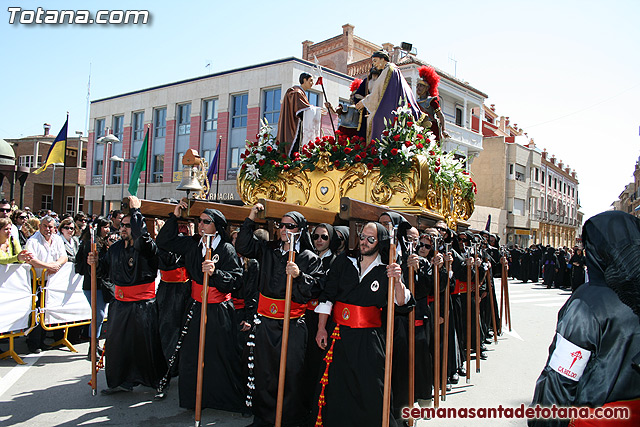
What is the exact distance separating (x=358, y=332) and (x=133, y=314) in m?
2.80

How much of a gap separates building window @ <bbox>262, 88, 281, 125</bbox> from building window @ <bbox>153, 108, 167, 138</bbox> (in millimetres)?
8178

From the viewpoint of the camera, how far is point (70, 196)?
39031mm

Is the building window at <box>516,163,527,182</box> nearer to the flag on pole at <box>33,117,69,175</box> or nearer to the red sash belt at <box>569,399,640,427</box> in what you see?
the flag on pole at <box>33,117,69,175</box>

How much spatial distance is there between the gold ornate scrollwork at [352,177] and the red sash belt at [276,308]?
2.86 m

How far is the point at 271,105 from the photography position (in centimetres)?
2602

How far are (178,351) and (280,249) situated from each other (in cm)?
182

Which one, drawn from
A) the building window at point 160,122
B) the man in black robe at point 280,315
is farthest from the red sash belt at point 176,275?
the building window at point 160,122

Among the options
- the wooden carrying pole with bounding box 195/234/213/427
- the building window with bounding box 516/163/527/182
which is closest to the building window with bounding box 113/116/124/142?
the wooden carrying pole with bounding box 195/234/213/427

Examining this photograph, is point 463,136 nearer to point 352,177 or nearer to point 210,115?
point 210,115

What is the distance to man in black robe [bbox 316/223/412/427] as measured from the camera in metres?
4.02

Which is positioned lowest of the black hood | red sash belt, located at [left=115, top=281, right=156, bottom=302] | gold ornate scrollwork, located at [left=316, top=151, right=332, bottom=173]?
red sash belt, located at [left=115, top=281, right=156, bottom=302]

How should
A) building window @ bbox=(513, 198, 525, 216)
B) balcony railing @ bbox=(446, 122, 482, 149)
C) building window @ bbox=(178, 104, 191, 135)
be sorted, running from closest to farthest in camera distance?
1. building window @ bbox=(178, 104, 191, 135)
2. balcony railing @ bbox=(446, 122, 482, 149)
3. building window @ bbox=(513, 198, 525, 216)

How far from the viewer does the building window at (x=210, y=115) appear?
28.4m

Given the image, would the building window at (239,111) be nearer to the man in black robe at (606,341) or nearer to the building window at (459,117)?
the building window at (459,117)
